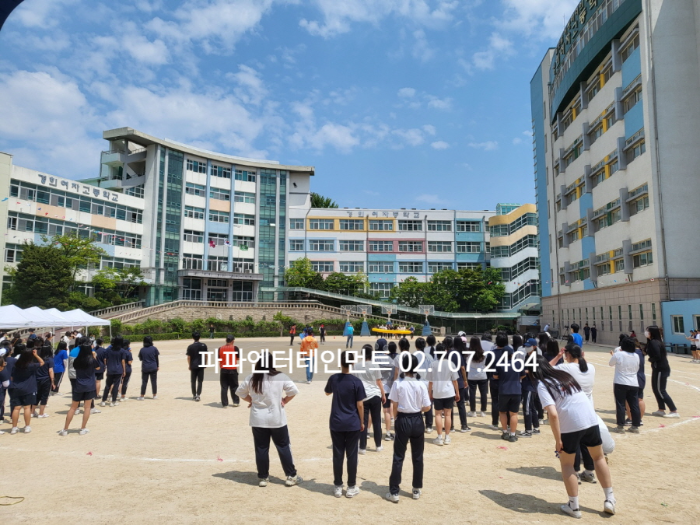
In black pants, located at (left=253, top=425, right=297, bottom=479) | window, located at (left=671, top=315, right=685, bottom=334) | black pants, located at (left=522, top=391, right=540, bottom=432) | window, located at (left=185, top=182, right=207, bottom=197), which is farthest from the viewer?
window, located at (left=185, top=182, right=207, bottom=197)

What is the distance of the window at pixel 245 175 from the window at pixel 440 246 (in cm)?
2580

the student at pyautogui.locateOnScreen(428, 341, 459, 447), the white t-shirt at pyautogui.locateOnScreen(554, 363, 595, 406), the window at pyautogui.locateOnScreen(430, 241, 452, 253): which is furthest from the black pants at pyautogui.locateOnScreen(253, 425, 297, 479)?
the window at pyautogui.locateOnScreen(430, 241, 452, 253)

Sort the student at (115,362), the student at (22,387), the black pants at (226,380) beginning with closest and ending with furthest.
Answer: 1. the student at (22,387)
2. the student at (115,362)
3. the black pants at (226,380)

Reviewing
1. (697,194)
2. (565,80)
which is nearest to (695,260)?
(697,194)

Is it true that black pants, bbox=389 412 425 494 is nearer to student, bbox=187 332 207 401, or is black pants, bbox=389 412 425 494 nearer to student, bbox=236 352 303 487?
student, bbox=236 352 303 487

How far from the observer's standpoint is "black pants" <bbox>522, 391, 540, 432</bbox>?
9.45m

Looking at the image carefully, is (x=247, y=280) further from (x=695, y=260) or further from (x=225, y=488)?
(x=225, y=488)

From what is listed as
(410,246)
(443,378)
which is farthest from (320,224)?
(443,378)

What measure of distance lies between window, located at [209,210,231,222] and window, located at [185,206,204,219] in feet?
4.07

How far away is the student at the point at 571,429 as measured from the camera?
18.1 ft

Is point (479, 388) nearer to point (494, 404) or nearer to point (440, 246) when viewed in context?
point (494, 404)

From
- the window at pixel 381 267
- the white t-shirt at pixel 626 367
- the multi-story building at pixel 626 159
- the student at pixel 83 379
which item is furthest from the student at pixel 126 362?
the window at pixel 381 267

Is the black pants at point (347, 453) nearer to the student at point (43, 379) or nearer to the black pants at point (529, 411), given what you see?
the black pants at point (529, 411)

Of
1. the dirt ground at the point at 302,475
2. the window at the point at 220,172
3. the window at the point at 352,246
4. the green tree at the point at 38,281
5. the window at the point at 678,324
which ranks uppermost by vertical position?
the window at the point at 220,172
